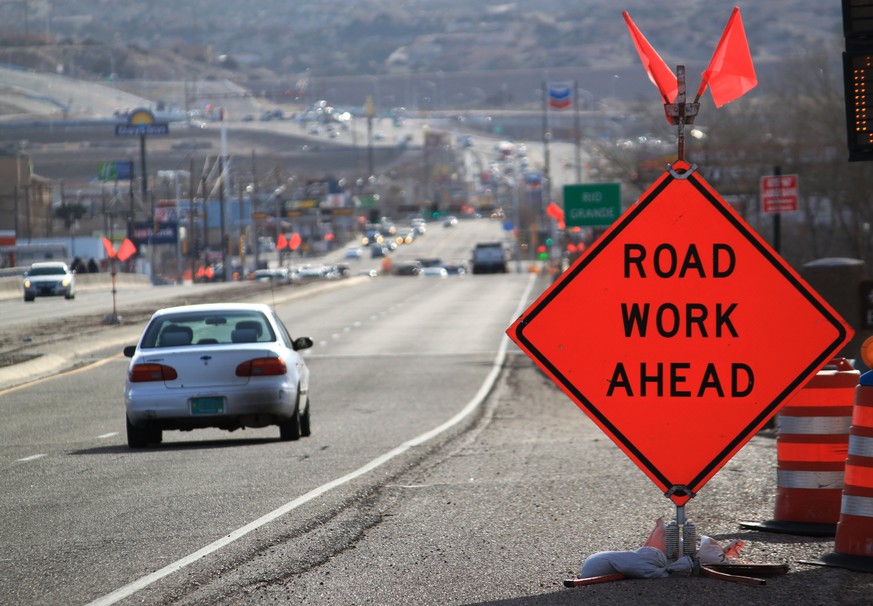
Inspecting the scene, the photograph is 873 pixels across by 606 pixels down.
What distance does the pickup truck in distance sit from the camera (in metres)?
99.1

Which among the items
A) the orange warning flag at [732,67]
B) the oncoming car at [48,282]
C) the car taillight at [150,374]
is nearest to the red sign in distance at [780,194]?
the car taillight at [150,374]

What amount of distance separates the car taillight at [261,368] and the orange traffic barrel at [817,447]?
750 cm

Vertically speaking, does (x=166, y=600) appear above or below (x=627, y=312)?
below

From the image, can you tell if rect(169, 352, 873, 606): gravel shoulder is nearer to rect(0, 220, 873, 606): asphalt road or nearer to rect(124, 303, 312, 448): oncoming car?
rect(0, 220, 873, 606): asphalt road

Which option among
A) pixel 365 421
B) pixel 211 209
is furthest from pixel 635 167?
pixel 211 209

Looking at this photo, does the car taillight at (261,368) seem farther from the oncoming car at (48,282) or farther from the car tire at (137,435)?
the oncoming car at (48,282)

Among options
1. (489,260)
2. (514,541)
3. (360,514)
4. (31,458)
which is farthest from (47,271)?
(514,541)

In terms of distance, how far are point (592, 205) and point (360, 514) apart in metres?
28.4

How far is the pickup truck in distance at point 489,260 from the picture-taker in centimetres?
9906

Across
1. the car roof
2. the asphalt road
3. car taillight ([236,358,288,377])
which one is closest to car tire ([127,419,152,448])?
the asphalt road

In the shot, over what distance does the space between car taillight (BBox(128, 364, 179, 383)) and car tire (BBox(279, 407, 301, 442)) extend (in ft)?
4.48

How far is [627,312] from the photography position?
840 cm

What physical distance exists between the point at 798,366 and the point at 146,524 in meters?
4.60

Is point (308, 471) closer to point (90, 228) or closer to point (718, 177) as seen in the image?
point (718, 177)
